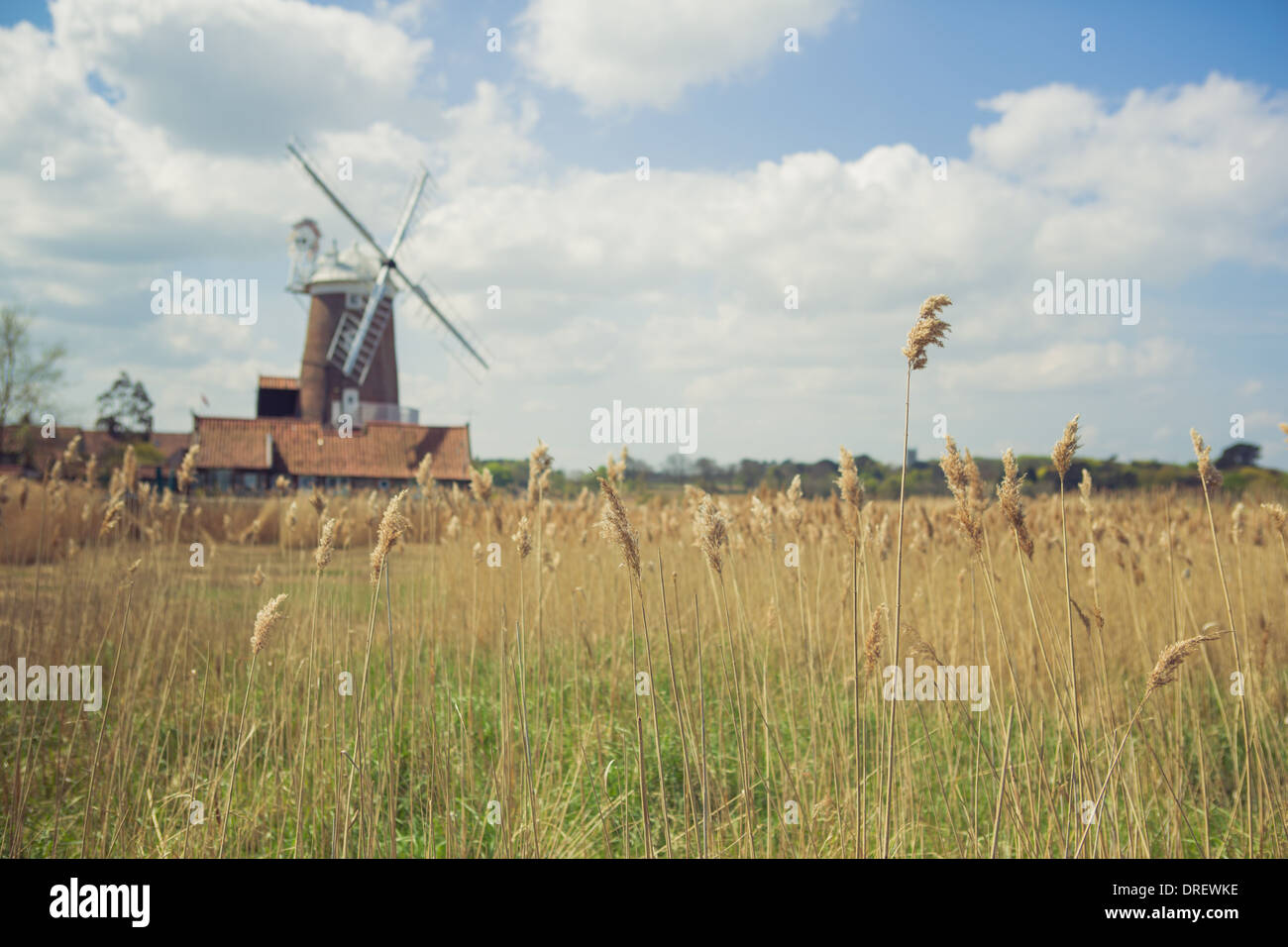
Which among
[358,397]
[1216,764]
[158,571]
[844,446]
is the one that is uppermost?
[358,397]

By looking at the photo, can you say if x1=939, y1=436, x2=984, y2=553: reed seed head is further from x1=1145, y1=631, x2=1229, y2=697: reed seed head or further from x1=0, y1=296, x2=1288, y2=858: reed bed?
x1=1145, y1=631, x2=1229, y2=697: reed seed head

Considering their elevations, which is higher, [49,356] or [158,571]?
[49,356]

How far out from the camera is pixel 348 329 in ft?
135

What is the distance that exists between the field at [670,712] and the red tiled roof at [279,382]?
3997cm

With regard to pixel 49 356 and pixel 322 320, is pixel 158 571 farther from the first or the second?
pixel 322 320

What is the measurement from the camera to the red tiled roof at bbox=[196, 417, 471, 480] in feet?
118

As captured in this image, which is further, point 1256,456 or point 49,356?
point 49,356

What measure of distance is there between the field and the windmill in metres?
35.0

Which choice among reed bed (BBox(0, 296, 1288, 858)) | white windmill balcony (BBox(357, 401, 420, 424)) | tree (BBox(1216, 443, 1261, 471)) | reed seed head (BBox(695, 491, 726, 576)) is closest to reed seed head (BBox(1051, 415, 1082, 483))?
reed bed (BBox(0, 296, 1288, 858))
